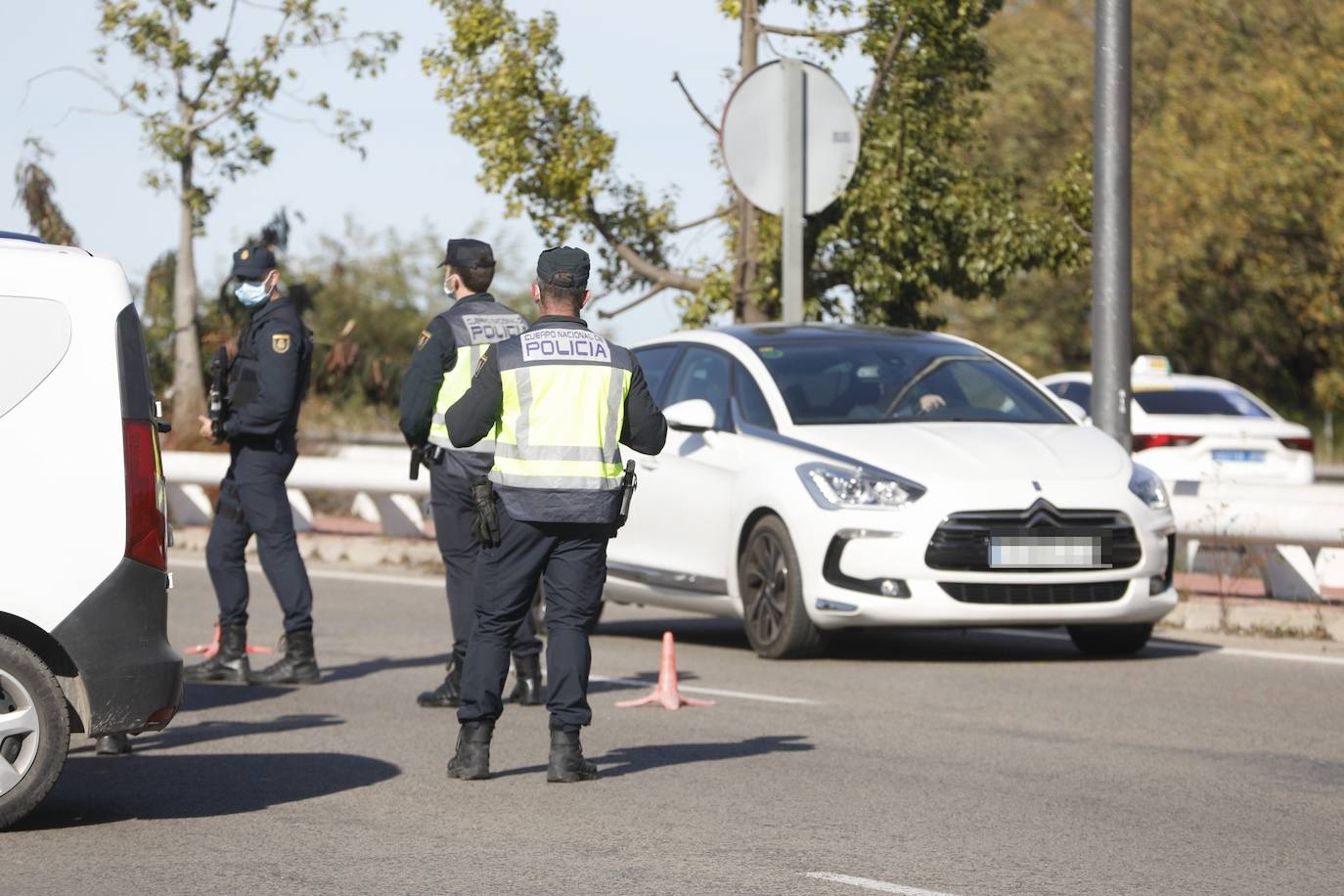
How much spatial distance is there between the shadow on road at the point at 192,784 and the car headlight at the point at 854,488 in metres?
3.39

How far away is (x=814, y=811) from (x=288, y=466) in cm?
437

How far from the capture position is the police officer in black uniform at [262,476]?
10.5 m

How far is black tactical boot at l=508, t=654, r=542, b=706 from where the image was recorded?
9.88 m

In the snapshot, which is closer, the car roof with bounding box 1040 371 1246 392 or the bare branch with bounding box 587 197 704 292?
the bare branch with bounding box 587 197 704 292

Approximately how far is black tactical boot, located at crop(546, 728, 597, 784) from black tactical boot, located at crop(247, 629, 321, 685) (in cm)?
317

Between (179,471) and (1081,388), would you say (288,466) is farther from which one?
(1081,388)

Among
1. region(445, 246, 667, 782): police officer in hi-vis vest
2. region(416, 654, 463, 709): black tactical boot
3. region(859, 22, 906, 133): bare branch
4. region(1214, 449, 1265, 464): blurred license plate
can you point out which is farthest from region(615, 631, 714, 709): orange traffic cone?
region(1214, 449, 1265, 464): blurred license plate

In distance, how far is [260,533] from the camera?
35.3 ft

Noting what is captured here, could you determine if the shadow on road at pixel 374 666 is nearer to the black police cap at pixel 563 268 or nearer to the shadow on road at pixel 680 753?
the shadow on road at pixel 680 753

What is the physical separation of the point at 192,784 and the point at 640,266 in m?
12.2

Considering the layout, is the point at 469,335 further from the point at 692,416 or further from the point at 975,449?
the point at 975,449

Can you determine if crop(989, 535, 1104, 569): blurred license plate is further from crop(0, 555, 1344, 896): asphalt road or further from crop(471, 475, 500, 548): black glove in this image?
crop(471, 475, 500, 548): black glove

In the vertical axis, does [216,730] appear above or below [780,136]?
below

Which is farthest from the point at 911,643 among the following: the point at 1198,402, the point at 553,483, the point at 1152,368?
the point at 1152,368
